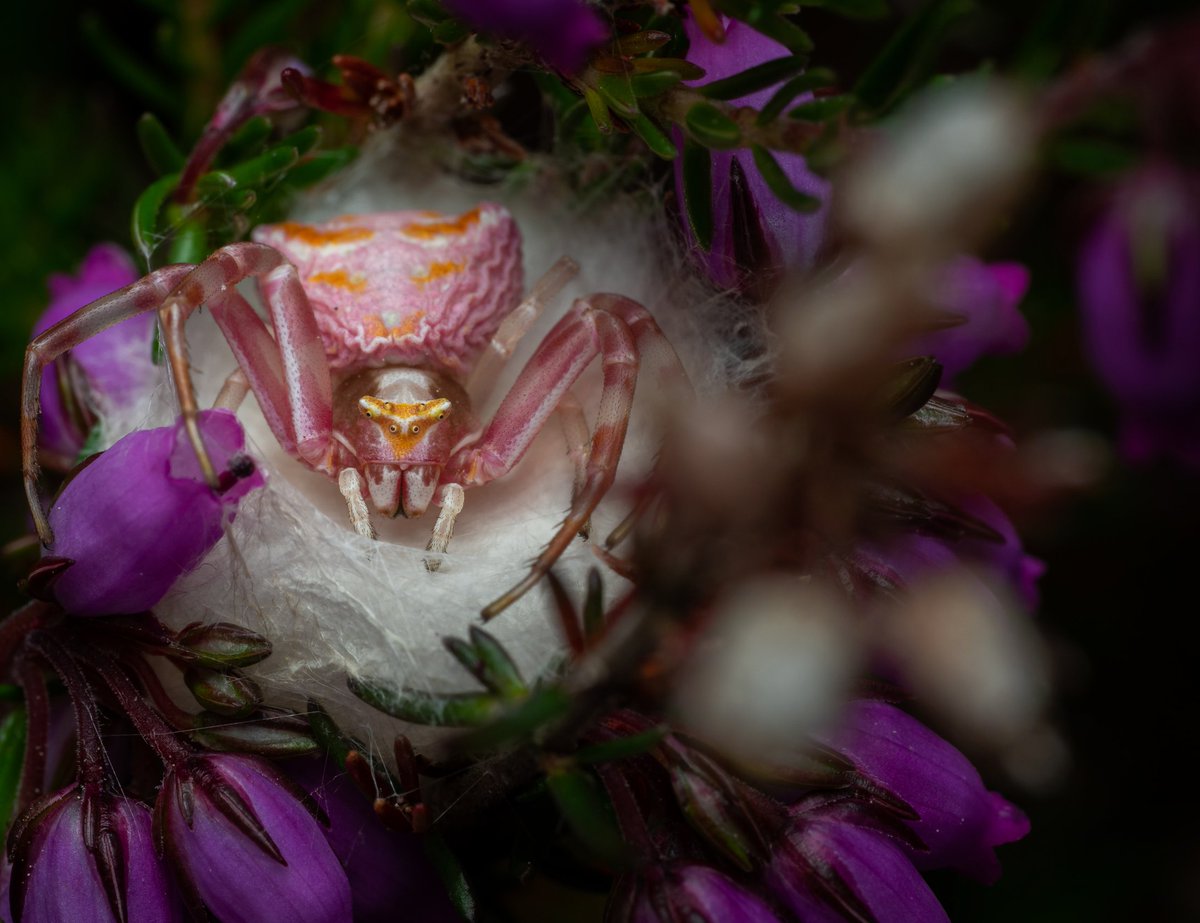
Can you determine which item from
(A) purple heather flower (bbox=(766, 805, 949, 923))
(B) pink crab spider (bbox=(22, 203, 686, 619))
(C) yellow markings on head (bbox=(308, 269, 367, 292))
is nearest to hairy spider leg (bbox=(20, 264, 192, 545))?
(B) pink crab spider (bbox=(22, 203, 686, 619))

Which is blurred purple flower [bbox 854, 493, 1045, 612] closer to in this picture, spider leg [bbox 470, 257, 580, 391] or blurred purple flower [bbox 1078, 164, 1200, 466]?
blurred purple flower [bbox 1078, 164, 1200, 466]

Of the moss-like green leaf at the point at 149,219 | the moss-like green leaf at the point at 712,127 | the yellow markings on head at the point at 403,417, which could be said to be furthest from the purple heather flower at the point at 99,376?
the moss-like green leaf at the point at 712,127

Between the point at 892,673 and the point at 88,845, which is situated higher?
the point at 892,673

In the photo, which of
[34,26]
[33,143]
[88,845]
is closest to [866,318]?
[88,845]

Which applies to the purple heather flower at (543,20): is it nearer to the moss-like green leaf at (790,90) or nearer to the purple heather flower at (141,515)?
the moss-like green leaf at (790,90)

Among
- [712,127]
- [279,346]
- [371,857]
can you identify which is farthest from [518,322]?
[371,857]

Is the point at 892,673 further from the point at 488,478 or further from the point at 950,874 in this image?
the point at 950,874
